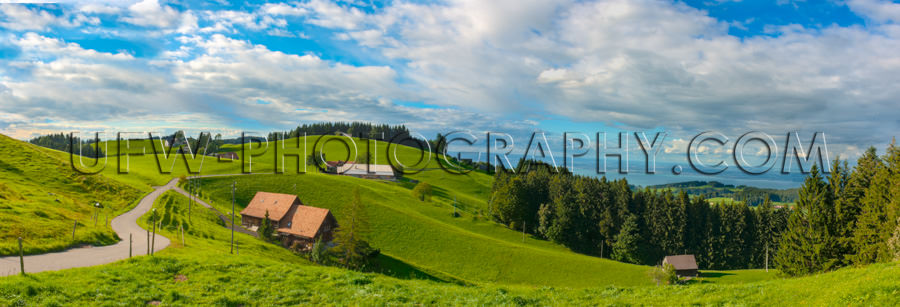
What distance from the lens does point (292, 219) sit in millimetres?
64312

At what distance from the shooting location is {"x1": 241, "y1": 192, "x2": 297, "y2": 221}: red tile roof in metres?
66.5

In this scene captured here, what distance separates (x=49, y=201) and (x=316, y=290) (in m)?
52.6

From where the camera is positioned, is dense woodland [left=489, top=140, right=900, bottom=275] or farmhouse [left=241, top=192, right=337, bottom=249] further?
farmhouse [left=241, top=192, right=337, bottom=249]

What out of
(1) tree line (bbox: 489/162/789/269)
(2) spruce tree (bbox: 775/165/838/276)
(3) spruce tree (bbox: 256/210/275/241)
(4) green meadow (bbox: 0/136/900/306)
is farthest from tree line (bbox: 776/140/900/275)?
(3) spruce tree (bbox: 256/210/275/241)

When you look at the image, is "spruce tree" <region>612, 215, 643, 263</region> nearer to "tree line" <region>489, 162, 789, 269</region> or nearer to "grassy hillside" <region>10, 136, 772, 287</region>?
"tree line" <region>489, 162, 789, 269</region>

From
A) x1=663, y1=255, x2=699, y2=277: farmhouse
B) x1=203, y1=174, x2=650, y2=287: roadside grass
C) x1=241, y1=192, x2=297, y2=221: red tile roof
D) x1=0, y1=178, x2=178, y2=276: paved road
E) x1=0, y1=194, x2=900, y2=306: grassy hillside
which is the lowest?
x1=663, y1=255, x2=699, y2=277: farmhouse

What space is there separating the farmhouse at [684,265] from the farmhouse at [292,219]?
229 feet

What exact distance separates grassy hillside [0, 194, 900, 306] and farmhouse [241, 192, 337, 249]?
39185mm

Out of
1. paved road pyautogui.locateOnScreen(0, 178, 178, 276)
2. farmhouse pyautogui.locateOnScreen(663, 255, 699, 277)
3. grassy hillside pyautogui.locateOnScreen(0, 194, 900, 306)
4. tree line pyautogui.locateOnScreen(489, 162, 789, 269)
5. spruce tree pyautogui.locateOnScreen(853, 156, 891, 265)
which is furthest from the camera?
tree line pyautogui.locateOnScreen(489, 162, 789, 269)

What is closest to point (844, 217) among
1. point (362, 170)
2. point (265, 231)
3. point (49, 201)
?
point (265, 231)

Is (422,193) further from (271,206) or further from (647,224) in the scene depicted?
(647,224)

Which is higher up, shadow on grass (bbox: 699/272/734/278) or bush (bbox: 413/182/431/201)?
bush (bbox: 413/182/431/201)

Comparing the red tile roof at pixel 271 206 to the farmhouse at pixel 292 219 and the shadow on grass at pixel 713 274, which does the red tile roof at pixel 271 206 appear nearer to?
the farmhouse at pixel 292 219

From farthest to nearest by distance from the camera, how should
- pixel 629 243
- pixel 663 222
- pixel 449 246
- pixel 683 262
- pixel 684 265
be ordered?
pixel 663 222
pixel 629 243
pixel 683 262
pixel 684 265
pixel 449 246
